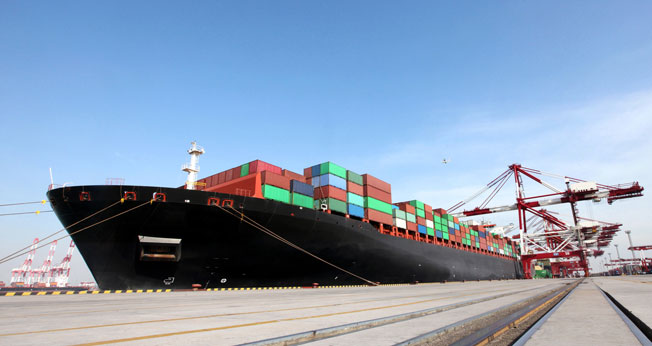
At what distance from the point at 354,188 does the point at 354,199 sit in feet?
3.60

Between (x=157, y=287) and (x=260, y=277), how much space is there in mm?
5863

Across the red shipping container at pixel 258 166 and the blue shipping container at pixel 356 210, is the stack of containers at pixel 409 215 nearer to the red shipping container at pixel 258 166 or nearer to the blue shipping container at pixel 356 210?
the blue shipping container at pixel 356 210

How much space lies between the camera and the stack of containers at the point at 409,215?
119 feet

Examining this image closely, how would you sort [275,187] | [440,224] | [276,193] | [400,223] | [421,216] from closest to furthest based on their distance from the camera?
1. [276,193]
2. [275,187]
3. [400,223]
4. [421,216]
5. [440,224]

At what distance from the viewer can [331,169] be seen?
2709 centimetres

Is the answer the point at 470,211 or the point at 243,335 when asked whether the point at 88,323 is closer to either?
the point at 243,335

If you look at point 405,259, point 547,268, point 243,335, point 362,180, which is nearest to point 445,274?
point 405,259

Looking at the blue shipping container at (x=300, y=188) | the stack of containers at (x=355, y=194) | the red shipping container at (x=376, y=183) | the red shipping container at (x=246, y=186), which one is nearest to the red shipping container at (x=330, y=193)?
the stack of containers at (x=355, y=194)

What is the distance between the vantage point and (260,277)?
2041cm

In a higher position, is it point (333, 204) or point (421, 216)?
point (421, 216)

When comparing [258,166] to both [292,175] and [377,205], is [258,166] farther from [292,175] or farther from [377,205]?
[377,205]

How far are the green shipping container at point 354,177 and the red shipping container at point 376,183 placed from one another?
53 centimetres

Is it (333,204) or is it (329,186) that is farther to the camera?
(329,186)

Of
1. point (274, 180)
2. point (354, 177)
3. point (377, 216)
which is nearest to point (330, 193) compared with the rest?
point (354, 177)
